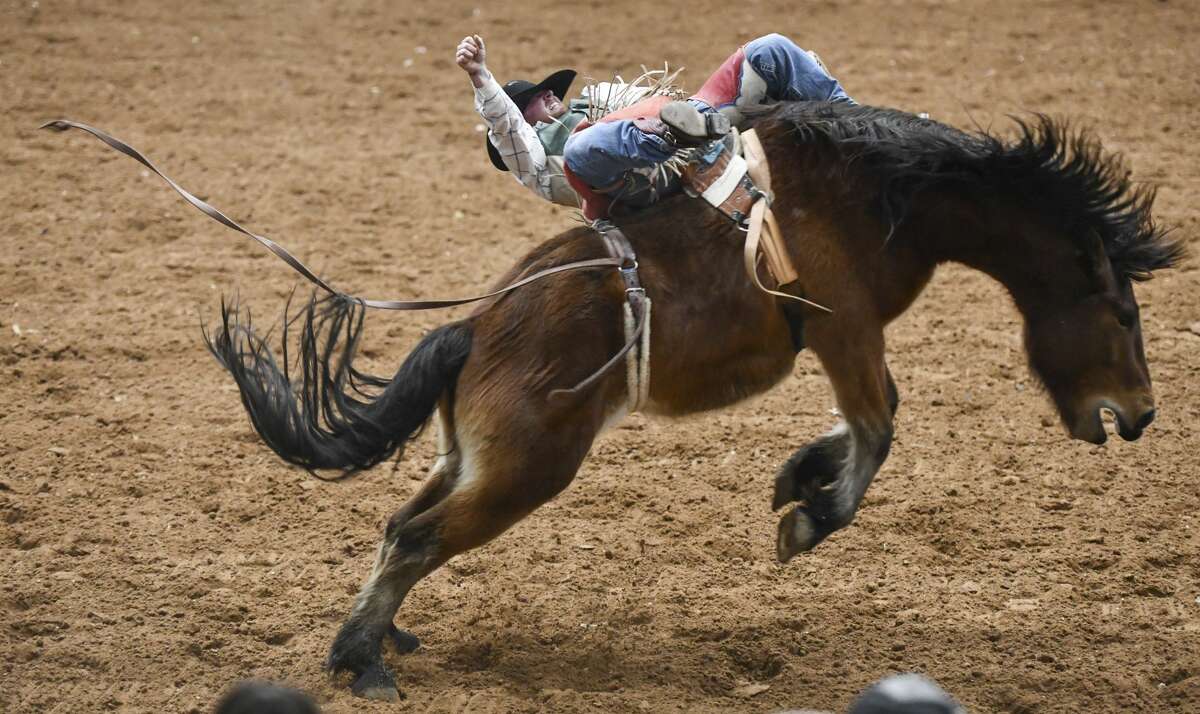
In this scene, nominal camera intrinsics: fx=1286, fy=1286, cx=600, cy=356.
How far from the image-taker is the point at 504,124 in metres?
4.20

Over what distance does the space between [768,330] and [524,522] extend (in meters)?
1.66

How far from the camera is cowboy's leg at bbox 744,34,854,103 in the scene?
14.8 feet

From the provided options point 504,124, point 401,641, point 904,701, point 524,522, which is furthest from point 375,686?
point 904,701

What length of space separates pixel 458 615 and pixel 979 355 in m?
3.27

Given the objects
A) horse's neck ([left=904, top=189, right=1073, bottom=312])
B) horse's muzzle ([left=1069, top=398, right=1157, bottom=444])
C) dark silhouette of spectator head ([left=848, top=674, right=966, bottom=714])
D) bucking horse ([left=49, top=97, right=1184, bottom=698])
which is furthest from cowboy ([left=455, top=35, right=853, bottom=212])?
dark silhouette of spectator head ([left=848, top=674, right=966, bottom=714])

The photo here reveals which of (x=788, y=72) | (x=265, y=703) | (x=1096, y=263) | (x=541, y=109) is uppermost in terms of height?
(x=788, y=72)

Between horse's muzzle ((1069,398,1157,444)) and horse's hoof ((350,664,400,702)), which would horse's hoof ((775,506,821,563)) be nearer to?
horse's muzzle ((1069,398,1157,444))

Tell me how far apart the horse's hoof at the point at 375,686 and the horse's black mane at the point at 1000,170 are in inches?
88.2

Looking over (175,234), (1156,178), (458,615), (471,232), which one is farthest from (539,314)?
(1156,178)

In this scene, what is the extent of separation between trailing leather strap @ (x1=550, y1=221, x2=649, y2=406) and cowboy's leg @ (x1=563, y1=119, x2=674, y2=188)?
221mm

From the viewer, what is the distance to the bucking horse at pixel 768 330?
420 centimetres

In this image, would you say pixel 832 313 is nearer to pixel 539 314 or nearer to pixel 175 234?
pixel 539 314

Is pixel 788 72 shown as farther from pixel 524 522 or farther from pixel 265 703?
pixel 265 703

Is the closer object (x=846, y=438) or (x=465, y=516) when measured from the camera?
(x=465, y=516)
